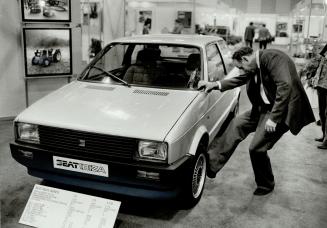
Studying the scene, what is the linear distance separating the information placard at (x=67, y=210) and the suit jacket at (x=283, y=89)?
72.3 inches

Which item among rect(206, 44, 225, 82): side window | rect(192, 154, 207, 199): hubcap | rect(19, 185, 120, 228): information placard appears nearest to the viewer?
rect(19, 185, 120, 228): information placard

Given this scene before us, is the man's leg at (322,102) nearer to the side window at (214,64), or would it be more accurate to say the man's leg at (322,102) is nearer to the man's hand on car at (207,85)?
the side window at (214,64)

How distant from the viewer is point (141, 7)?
46.8ft

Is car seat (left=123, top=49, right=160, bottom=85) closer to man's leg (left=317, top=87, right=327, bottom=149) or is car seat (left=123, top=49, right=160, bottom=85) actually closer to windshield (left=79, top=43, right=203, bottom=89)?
windshield (left=79, top=43, right=203, bottom=89)

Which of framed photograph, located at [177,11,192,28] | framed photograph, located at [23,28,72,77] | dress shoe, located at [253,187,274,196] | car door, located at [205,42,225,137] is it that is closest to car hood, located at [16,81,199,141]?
car door, located at [205,42,225,137]

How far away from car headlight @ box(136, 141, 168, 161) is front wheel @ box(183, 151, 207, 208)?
352mm

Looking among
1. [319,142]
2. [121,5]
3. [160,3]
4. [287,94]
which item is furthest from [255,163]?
[160,3]

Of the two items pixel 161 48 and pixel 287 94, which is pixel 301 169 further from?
pixel 161 48

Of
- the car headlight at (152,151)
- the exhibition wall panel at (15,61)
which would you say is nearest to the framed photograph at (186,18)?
the exhibition wall panel at (15,61)

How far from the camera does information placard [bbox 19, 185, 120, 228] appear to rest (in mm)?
2928

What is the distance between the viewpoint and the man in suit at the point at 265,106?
145 inches

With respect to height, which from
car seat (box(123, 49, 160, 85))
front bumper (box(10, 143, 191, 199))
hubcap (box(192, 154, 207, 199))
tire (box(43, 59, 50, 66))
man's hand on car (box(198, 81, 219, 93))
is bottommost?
hubcap (box(192, 154, 207, 199))

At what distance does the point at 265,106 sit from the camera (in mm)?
3969

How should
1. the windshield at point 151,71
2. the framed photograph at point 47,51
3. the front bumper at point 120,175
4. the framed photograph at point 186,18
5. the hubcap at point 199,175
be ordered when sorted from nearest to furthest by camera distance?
1. the front bumper at point 120,175
2. the hubcap at point 199,175
3. the windshield at point 151,71
4. the framed photograph at point 47,51
5. the framed photograph at point 186,18
